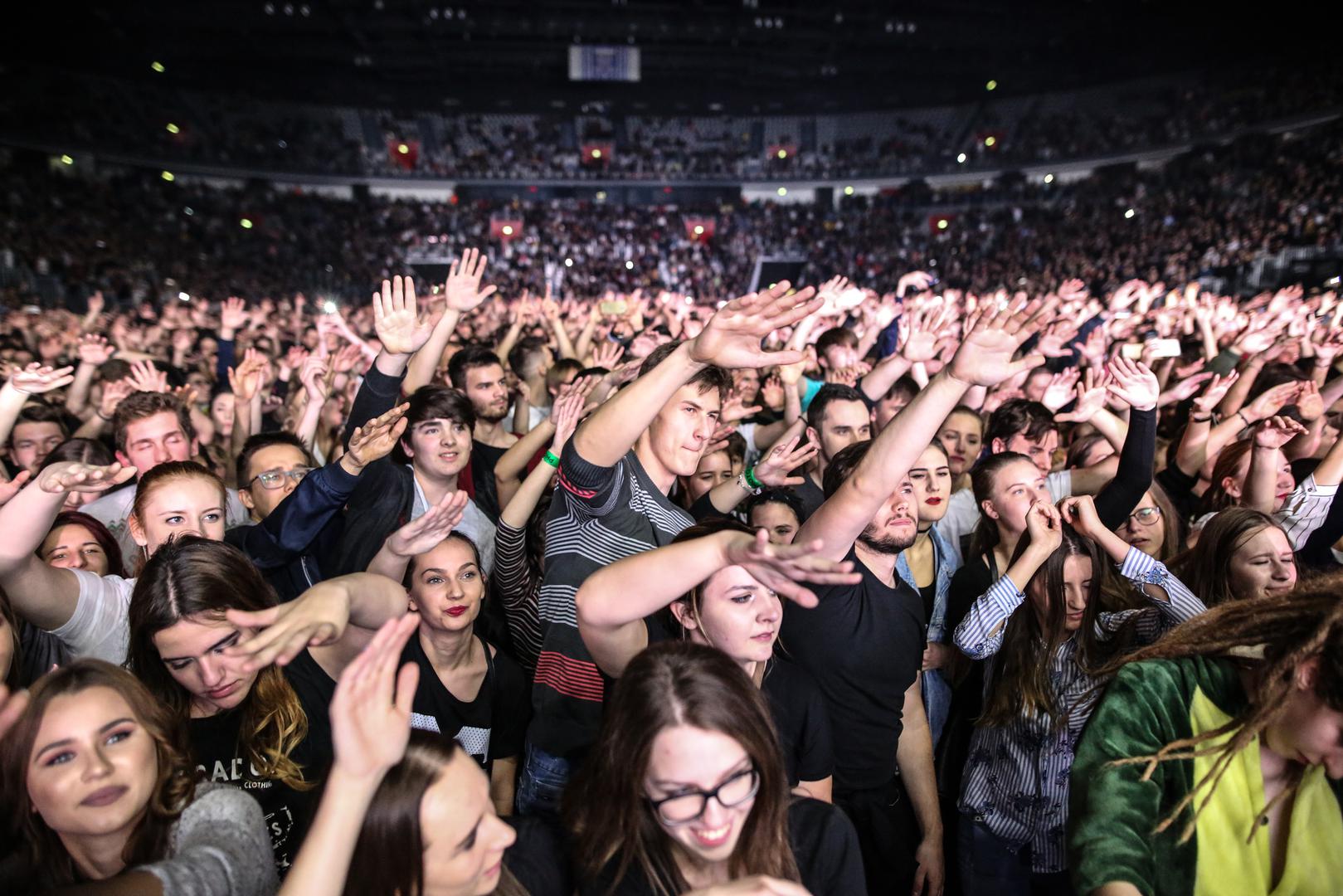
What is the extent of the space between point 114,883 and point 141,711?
1.03 feet

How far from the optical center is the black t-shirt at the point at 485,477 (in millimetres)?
4359

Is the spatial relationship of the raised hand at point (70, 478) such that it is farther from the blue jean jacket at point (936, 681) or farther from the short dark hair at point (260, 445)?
the blue jean jacket at point (936, 681)

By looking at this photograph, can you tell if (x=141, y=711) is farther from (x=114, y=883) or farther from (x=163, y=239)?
(x=163, y=239)

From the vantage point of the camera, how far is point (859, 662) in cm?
246

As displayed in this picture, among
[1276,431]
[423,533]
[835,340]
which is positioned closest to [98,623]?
[423,533]

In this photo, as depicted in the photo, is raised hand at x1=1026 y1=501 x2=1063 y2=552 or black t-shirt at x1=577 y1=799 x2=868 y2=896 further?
raised hand at x1=1026 y1=501 x2=1063 y2=552

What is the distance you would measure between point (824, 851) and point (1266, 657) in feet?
2.82

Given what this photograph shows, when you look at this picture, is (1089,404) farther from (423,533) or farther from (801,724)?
(423,533)

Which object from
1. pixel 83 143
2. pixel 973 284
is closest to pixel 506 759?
pixel 973 284

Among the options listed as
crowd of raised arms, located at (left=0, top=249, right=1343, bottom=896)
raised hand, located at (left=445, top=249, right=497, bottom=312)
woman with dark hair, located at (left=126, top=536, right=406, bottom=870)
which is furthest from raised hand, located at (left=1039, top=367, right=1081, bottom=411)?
woman with dark hair, located at (left=126, top=536, right=406, bottom=870)

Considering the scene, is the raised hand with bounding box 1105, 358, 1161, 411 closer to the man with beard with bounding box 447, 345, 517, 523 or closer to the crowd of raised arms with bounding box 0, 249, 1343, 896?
the crowd of raised arms with bounding box 0, 249, 1343, 896

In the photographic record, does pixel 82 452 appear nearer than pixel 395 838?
No

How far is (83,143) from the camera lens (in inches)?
1000

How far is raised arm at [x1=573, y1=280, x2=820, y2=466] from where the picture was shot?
82.7 inches
